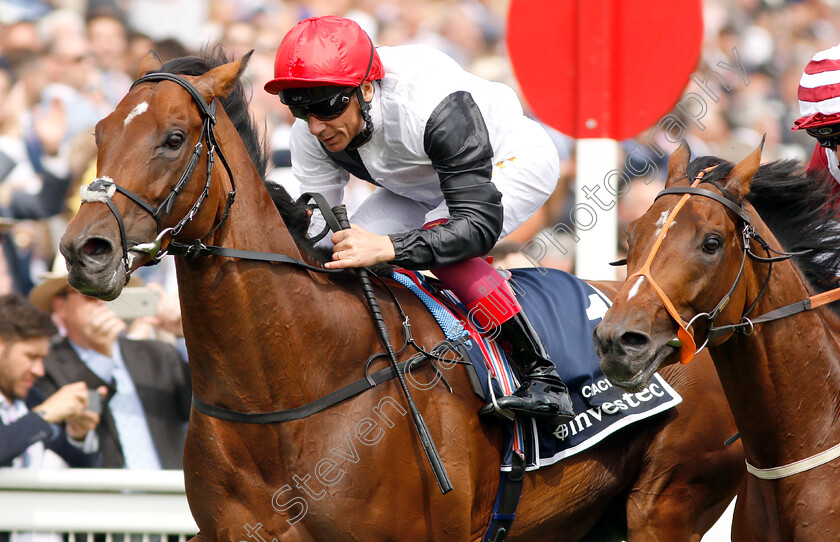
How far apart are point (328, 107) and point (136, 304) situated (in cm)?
246

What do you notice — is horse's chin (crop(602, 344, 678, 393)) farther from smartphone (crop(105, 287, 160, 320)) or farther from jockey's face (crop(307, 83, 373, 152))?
smartphone (crop(105, 287, 160, 320))

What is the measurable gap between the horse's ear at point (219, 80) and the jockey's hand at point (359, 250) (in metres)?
0.54

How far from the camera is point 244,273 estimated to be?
245 cm

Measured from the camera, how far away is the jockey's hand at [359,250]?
8.60ft

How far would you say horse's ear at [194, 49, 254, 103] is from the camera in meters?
2.42

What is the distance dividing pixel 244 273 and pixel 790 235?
5.71 feet

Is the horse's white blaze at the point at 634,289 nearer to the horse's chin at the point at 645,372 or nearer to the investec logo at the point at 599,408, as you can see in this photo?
the horse's chin at the point at 645,372

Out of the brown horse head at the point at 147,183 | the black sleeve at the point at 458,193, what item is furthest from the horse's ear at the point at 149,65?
the black sleeve at the point at 458,193

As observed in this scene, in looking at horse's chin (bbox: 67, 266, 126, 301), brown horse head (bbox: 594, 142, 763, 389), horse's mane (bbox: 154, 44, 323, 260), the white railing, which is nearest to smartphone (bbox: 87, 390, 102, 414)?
the white railing

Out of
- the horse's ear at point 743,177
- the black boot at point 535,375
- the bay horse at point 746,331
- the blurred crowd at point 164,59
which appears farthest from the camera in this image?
the blurred crowd at point 164,59

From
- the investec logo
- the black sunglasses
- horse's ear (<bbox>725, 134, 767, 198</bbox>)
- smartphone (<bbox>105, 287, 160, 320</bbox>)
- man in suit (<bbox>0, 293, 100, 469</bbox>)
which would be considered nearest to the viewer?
horse's ear (<bbox>725, 134, 767, 198</bbox>)

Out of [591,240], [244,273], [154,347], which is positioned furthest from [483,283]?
[154,347]

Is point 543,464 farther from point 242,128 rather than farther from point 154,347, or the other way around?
point 154,347

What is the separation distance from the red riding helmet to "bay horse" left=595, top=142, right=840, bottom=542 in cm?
96
